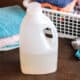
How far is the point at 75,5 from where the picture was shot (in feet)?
3.97

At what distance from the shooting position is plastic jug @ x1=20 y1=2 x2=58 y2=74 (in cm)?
90

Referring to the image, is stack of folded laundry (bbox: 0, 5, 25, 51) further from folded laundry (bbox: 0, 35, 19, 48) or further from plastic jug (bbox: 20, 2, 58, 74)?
plastic jug (bbox: 20, 2, 58, 74)

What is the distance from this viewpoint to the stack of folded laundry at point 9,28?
→ 1.09 meters

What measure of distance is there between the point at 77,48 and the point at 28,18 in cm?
27

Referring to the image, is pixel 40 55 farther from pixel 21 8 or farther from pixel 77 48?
pixel 21 8

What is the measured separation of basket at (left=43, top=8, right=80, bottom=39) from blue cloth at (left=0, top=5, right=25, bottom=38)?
139 mm

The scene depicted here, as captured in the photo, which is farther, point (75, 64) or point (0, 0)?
point (0, 0)

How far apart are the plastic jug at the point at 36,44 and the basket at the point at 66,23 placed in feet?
0.70

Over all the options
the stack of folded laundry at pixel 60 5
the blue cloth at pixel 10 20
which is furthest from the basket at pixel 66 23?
the blue cloth at pixel 10 20

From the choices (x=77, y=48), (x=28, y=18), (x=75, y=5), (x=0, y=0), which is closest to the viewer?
(x=28, y=18)

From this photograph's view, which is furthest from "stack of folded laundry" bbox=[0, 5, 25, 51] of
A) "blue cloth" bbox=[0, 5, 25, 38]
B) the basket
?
the basket

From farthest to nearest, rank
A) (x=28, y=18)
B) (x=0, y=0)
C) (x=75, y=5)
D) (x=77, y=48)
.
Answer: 1. (x=0, y=0)
2. (x=75, y=5)
3. (x=77, y=48)
4. (x=28, y=18)

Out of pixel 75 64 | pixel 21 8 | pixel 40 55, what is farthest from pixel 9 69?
pixel 21 8

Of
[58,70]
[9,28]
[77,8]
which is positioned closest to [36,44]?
[58,70]
